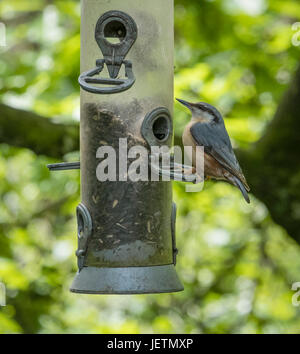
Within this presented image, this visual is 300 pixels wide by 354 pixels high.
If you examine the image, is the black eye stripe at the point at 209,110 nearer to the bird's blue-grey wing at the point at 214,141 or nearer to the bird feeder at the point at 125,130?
the bird's blue-grey wing at the point at 214,141

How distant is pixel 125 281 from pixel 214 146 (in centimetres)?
121

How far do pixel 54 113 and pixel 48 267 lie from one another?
2009mm

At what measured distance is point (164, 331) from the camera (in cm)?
733

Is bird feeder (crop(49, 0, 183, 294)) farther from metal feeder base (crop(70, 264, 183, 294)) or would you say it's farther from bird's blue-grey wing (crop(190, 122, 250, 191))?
bird's blue-grey wing (crop(190, 122, 250, 191))

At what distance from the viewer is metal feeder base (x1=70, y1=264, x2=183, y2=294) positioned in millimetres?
3770

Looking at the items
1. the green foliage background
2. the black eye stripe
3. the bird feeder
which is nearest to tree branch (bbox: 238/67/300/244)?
the green foliage background

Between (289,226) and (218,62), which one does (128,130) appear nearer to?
(218,62)

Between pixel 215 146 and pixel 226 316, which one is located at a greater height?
pixel 215 146

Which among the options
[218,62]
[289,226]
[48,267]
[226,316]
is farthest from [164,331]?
[218,62]

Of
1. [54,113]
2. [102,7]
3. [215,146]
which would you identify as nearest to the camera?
[102,7]

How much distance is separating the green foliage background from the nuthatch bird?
3.79ft

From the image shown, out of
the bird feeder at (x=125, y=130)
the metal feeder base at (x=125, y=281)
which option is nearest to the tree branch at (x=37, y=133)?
the bird feeder at (x=125, y=130)

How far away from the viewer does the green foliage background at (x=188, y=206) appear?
5883 millimetres

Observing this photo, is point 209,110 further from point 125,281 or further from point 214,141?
point 125,281
